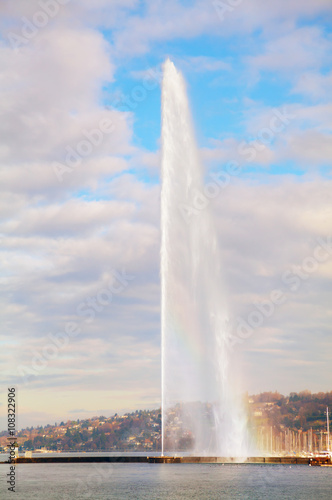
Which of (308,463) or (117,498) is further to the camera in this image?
(308,463)

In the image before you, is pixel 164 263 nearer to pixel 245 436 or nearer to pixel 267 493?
pixel 267 493

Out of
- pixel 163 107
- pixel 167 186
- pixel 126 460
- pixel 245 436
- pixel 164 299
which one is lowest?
pixel 126 460

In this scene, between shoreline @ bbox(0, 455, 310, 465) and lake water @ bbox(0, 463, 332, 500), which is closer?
lake water @ bbox(0, 463, 332, 500)

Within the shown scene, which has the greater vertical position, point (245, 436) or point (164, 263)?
point (164, 263)

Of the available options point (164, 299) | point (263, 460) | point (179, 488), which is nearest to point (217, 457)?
point (263, 460)

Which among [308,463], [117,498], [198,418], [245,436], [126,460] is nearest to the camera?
[117,498]

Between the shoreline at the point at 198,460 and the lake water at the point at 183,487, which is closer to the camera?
the lake water at the point at 183,487

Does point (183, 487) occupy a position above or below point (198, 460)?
above

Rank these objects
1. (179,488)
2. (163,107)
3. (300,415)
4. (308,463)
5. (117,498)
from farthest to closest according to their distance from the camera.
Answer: (300,415), (308,463), (163,107), (179,488), (117,498)

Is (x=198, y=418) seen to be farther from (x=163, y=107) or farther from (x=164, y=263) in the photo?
(x=163, y=107)

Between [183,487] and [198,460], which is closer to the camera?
[183,487]
